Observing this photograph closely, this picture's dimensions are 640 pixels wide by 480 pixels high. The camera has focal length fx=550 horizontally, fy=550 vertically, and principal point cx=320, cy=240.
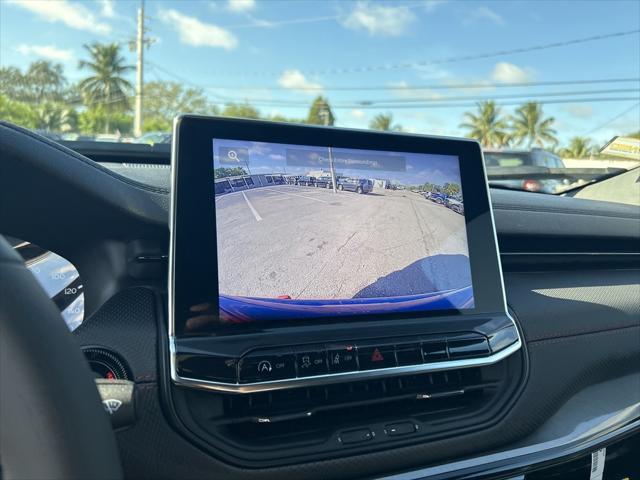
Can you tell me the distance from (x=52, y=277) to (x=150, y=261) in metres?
0.45

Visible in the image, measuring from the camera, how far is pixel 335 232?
167 centimetres

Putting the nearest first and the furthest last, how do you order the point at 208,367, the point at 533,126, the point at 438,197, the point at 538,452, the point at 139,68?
the point at 208,367 < the point at 538,452 < the point at 438,197 < the point at 139,68 < the point at 533,126

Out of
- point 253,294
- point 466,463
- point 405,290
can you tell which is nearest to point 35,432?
point 253,294

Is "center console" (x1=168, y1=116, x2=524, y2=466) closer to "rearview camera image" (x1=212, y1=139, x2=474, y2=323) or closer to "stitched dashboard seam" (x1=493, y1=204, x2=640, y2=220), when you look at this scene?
"rearview camera image" (x1=212, y1=139, x2=474, y2=323)

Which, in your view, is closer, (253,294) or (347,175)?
(253,294)

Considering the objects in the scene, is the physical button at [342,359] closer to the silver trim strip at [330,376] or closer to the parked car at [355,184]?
the silver trim strip at [330,376]

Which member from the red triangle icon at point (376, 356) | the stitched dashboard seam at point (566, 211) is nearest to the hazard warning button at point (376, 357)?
the red triangle icon at point (376, 356)

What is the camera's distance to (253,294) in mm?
1504

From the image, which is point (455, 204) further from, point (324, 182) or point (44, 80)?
point (44, 80)

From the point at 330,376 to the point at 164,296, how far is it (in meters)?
0.54

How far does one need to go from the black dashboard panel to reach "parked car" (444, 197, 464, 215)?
0.39 meters

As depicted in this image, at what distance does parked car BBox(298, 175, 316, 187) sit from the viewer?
1646 millimetres

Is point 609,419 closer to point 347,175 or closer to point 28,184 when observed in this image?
point 347,175

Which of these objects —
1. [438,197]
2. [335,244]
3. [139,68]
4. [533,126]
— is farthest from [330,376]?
[533,126]
